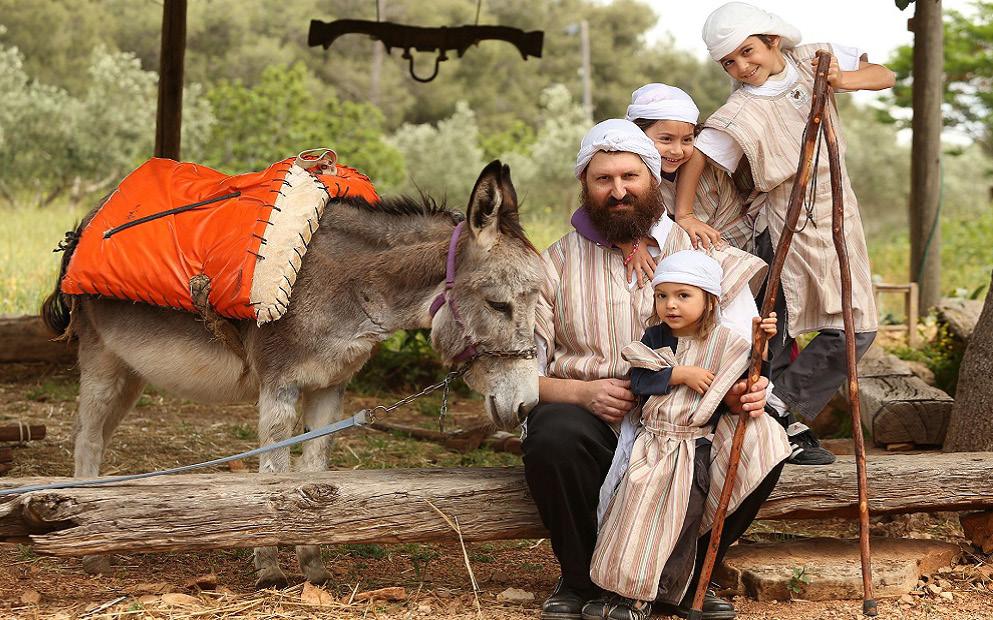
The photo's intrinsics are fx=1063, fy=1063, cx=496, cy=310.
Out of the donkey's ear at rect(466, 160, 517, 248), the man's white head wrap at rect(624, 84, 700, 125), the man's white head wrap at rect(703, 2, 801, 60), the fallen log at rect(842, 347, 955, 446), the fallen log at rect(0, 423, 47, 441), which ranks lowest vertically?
the fallen log at rect(0, 423, 47, 441)

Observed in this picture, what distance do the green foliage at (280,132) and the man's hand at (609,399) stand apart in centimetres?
1885

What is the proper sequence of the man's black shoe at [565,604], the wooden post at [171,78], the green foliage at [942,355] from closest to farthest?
1. the man's black shoe at [565,604]
2. the green foliage at [942,355]
3. the wooden post at [171,78]

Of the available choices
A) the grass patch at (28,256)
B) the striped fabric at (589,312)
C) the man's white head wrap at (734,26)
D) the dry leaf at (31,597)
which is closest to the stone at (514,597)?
the striped fabric at (589,312)

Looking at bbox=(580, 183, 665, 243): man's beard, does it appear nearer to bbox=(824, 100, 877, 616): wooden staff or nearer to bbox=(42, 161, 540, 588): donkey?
bbox=(42, 161, 540, 588): donkey

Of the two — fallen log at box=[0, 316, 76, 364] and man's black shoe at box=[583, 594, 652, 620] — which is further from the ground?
fallen log at box=[0, 316, 76, 364]

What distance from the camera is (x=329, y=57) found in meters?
33.2

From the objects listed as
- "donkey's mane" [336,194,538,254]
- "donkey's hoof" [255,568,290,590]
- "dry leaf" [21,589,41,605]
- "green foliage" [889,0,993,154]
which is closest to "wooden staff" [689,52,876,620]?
"donkey's mane" [336,194,538,254]

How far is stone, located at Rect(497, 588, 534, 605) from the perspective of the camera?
156 inches

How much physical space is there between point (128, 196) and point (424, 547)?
202 centimetres

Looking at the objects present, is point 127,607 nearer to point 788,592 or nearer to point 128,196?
point 128,196

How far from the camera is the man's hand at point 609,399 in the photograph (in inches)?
144

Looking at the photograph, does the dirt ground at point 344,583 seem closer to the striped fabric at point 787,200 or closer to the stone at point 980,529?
the stone at point 980,529

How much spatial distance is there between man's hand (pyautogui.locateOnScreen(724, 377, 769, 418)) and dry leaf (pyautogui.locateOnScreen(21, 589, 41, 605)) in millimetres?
2525

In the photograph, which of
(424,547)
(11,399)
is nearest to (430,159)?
(11,399)
